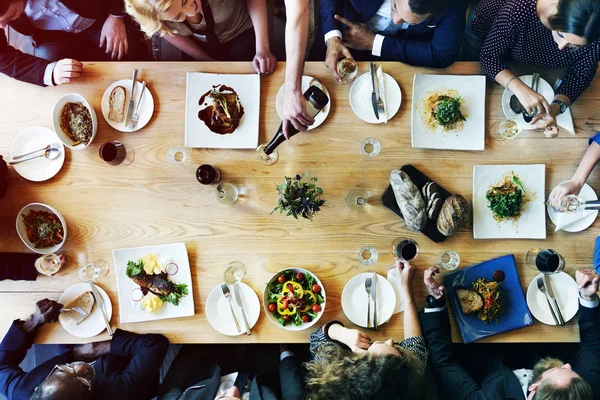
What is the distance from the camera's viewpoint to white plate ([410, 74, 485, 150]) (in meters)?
1.81

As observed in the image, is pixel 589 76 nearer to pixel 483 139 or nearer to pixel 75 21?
pixel 483 139

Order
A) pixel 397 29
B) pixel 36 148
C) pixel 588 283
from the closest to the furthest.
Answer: pixel 588 283, pixel 36 148, pixel 397 29

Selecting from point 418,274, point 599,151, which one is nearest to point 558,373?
point 418,274

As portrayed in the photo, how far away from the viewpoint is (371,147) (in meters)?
1.84

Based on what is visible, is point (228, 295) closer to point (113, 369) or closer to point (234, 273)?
point (234, 273)

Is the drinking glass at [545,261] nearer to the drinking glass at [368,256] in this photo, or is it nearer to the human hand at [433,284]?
the human hand at [433,284]

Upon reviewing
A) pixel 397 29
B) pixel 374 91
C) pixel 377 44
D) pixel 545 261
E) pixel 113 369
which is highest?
pixel 397 29

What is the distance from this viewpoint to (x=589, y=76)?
69.4 inches

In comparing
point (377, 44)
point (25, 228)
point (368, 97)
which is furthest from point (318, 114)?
point (25, 228)

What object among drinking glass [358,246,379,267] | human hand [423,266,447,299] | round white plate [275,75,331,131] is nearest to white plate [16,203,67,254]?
round white plate [275,75,331,131]

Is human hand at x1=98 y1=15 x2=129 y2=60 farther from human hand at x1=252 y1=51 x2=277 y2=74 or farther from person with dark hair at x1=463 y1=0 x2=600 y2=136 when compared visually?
person with dark hair at x1=463 y1=0 x2=600 y2=136

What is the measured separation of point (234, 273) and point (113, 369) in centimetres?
71

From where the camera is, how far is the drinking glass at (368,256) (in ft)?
5.96

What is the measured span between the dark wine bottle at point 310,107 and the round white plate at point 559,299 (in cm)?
113
